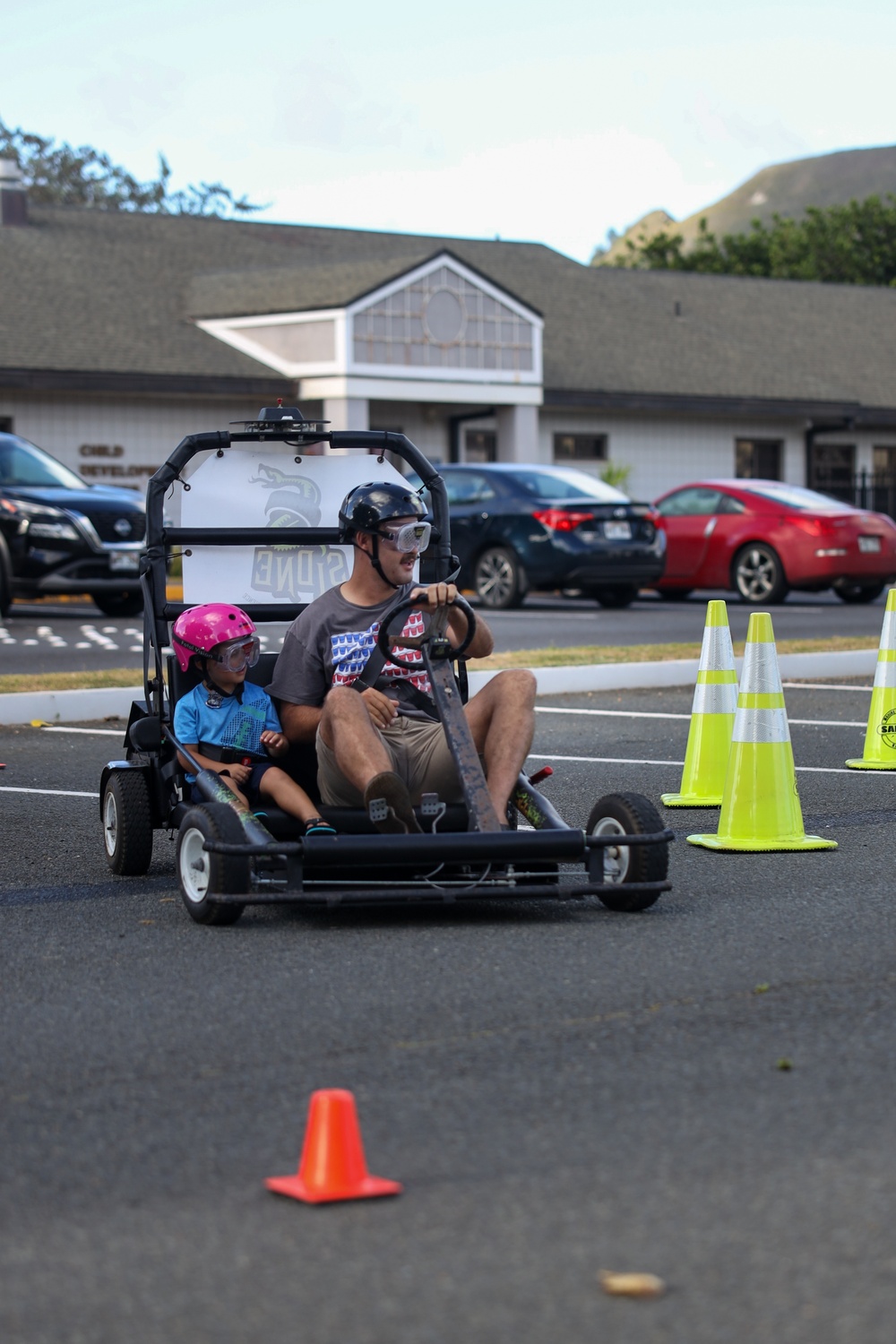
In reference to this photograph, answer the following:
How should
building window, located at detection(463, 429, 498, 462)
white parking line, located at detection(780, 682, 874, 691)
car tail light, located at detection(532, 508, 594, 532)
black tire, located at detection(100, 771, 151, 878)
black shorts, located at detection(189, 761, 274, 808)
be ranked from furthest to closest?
building window, located at detection(463, 429, 498, 462), car tail light, located at detection(532, 508, 594, 532), white parking line, located at detection(780, 682, 874, 691), black tire, located at detection(100, 771, 151, 878), black shorts, located at detection(189, 761, 274, 808)

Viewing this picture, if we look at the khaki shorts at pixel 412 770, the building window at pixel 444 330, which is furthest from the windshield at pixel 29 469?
the khaki shorts at pixel 412 770

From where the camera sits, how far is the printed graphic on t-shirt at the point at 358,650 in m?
6.74

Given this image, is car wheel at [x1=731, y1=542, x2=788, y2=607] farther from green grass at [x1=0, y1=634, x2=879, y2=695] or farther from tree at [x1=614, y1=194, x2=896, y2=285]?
tree at [x1=614, y1=194, x2=896, y2=285]

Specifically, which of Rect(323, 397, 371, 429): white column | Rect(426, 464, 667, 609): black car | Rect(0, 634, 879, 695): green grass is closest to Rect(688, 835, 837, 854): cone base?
Rect(0, 634, 879, 695): green grass

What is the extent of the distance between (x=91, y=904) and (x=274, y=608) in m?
1.73

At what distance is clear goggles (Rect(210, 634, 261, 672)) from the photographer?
6742 millimetres

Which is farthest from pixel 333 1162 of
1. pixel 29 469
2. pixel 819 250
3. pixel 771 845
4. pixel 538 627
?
pixel 819 250

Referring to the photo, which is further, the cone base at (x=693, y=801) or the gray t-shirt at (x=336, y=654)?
the cone base at (x=693, y=801)

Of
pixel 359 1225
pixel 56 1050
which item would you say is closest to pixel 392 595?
pixel 56 1050

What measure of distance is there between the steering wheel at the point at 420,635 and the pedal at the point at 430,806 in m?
0.48

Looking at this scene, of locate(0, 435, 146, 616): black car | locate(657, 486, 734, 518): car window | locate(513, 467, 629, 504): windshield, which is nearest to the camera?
locate(0, 435, 146, 616): black car

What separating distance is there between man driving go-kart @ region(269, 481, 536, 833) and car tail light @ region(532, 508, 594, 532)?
45.5ft

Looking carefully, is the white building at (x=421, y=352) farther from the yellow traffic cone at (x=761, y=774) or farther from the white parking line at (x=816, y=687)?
the yellow traffic cone at (x=761, y=774)

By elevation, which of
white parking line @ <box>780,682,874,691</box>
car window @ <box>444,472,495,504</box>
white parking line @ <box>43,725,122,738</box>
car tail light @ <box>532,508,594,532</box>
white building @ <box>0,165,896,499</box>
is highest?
white building @ <box>0,165,896,499</box>
